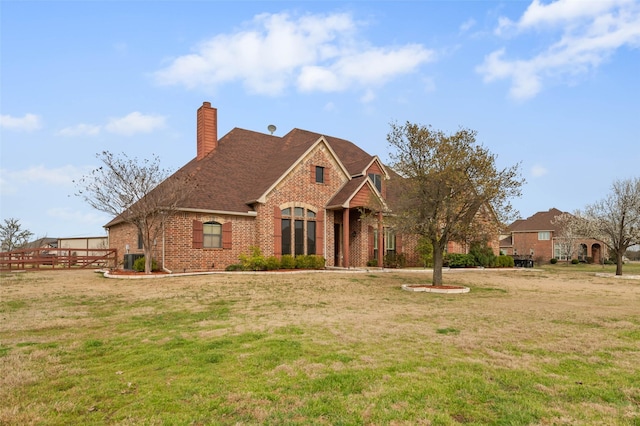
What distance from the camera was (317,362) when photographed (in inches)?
245

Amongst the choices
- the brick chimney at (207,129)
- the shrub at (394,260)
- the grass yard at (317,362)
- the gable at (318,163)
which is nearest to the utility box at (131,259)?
the brick chimney at (207,129)

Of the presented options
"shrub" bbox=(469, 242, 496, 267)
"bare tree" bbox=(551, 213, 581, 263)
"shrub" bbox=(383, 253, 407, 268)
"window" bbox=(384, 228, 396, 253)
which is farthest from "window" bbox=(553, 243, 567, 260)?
"shrub" bbox=(383, 253, 407, 268)

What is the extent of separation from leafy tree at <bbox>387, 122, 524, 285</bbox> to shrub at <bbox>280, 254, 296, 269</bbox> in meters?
7.43

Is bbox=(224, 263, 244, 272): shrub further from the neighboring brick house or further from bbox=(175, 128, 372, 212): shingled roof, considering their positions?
the neighboring brick house

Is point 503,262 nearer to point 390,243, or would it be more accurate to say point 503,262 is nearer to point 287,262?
point 390,243

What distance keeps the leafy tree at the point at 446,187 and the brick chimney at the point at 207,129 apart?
43.9ft

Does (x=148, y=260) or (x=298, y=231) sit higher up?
(x=298, y=231)

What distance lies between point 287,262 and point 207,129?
9.94 m

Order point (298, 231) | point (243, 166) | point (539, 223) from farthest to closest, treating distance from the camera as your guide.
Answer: point (539, 223)
point (243, 166)
point (298, 231)

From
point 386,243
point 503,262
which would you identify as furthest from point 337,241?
point 503,262

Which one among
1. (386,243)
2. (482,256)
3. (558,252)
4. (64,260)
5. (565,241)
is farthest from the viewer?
(558,252)

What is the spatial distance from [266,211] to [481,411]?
1983 cm

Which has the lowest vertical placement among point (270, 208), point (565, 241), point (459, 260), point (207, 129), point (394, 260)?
point (459, 260)

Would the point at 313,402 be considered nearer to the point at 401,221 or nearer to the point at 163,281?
the point at 401,221
